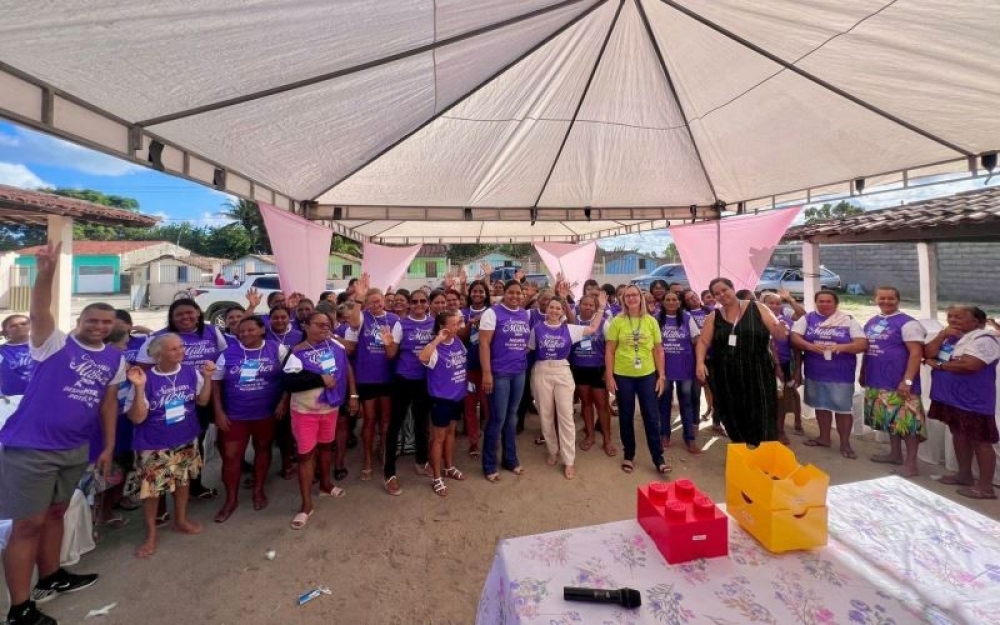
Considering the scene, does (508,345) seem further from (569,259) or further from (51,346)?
(569,259)

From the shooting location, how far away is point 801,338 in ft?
14.1

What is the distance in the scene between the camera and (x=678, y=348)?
14.2 feet

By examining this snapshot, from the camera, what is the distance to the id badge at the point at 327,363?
313 centimetres

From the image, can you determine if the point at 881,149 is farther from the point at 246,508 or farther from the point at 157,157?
the point at 246,508

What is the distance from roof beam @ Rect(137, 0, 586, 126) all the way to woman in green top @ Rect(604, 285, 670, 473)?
232 cm

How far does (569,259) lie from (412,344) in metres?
6.07

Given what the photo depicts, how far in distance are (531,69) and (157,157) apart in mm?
2837

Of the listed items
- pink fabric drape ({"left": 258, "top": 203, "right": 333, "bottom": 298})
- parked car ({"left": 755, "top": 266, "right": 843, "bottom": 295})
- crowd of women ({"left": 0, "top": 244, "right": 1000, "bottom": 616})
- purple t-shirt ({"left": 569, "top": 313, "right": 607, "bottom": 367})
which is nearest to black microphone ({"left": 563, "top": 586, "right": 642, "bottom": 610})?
crowd of women ({"left": 0, "top": 244, "right": 1000, "bottom": 616})

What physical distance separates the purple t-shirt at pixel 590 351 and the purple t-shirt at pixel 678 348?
0.64m

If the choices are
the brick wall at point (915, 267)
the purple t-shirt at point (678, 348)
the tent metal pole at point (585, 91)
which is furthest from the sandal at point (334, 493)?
the brick wall at point (915, 267)

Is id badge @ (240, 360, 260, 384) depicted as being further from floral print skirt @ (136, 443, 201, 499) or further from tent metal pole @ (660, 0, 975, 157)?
tent metal pole @ (660, 0, 975, 157)

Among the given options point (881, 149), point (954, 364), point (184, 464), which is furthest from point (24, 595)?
point (881, 149)

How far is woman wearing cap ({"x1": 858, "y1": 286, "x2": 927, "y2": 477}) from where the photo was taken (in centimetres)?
363

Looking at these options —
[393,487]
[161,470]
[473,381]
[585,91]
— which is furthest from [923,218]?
[161,470]
